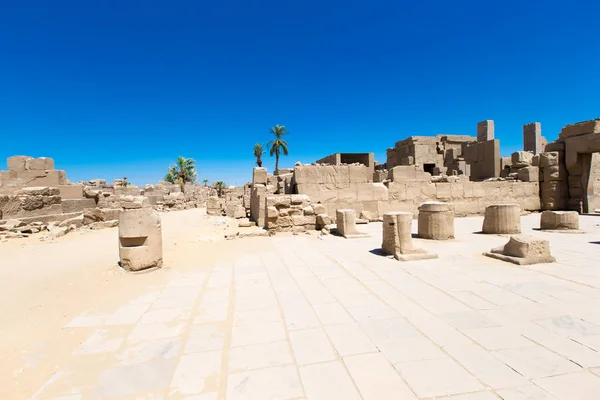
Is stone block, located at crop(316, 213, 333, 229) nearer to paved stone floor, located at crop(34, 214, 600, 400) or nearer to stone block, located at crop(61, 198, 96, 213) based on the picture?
paved stone floor, located at crop(34, 214, 600, 400)

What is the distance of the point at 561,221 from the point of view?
25.3 feet

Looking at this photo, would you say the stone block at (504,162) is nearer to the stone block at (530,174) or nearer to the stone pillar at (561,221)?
the stone block at (530,174)

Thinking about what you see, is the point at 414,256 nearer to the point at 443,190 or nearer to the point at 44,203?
the point at 443,190

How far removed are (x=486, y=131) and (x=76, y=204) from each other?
23.2 metres

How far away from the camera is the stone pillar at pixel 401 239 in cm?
523

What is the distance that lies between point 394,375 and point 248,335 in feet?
4.19

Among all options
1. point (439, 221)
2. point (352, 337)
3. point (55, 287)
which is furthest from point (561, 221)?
point (55, 287)

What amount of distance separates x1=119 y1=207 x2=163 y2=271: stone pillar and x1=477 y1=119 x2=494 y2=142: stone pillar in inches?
851

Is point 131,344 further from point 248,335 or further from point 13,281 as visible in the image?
point 13,281

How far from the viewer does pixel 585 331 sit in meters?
2.62

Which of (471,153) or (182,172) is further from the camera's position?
(182,172)

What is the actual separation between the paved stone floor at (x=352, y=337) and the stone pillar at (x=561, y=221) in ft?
12.2

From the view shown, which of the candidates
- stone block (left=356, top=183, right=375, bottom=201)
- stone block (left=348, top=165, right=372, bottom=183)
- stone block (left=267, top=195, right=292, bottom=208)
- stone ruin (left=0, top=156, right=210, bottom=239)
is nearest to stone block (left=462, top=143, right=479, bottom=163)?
stone block (left=356, top=183, right=375, bottom=201)

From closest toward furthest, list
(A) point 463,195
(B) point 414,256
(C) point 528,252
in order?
(C) point 528,252, (B) point 414,256, (A) point 463,195
